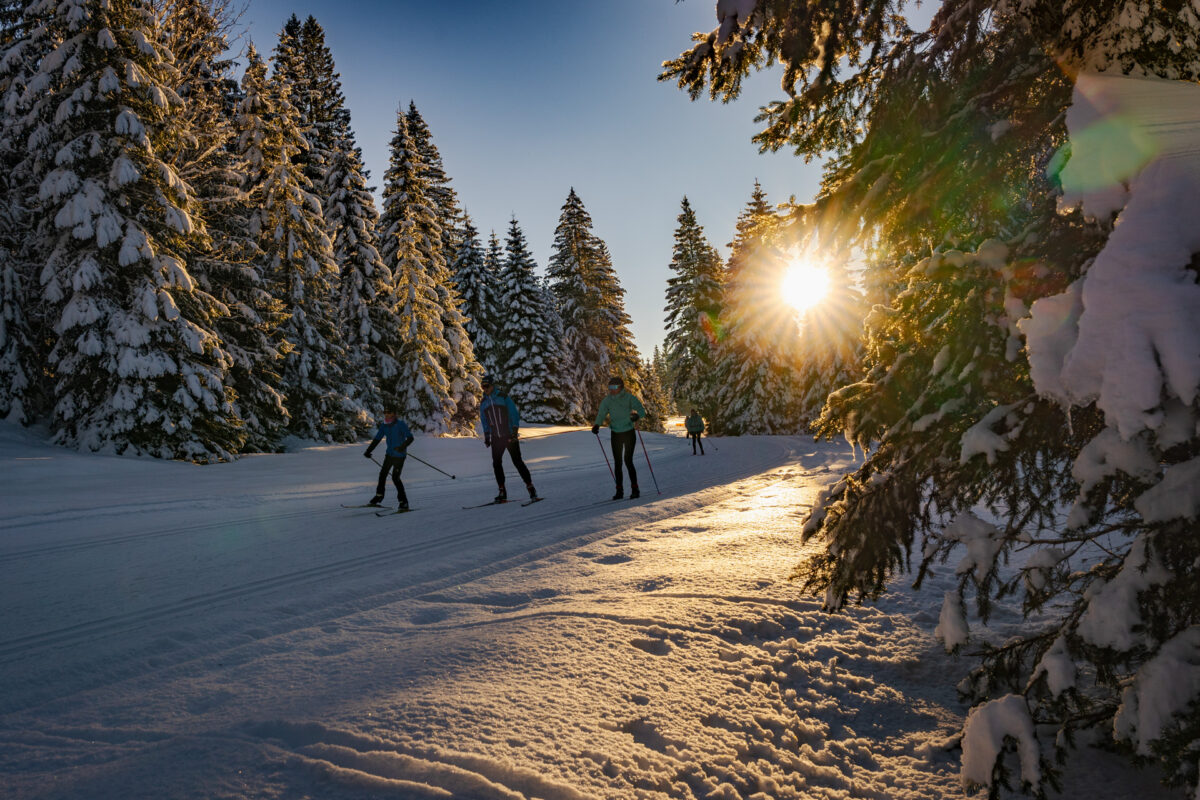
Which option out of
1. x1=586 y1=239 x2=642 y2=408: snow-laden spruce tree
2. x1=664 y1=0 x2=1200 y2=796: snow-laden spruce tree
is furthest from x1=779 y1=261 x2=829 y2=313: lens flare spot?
x1=664 y1=0 x2=1200 y2=796: snow-laden spruce tree

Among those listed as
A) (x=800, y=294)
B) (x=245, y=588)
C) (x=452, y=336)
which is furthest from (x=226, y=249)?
(x=800, y=294)

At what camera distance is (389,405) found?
2616 cm

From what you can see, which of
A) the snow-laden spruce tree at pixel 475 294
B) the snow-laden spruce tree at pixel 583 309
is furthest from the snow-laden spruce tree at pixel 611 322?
the snow-laden spruce tree at pixel 475 294

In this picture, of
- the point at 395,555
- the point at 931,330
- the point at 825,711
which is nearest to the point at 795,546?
the point at 825,711

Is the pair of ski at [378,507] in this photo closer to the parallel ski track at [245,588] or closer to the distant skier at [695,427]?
the parallel ski track at [245,588]

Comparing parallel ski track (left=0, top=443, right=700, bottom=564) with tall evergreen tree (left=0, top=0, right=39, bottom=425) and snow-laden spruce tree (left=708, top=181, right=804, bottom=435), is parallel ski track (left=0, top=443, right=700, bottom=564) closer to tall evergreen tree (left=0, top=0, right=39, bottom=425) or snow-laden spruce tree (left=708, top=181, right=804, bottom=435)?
tall evergreen tree (left=0, top=0, right=39, bottom=425)

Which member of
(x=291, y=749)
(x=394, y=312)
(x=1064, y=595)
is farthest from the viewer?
(x=394, y=312)

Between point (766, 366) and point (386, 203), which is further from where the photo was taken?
point (766, 366)

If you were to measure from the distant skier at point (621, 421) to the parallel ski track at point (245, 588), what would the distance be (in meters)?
1.72

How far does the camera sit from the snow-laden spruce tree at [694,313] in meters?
34.3

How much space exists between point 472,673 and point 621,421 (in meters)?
7.12

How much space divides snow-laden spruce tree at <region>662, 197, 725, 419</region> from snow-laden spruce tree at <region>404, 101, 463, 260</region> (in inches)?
578

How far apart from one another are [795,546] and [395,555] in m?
4.04

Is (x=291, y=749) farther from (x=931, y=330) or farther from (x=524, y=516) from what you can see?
(x=524, y=516)
